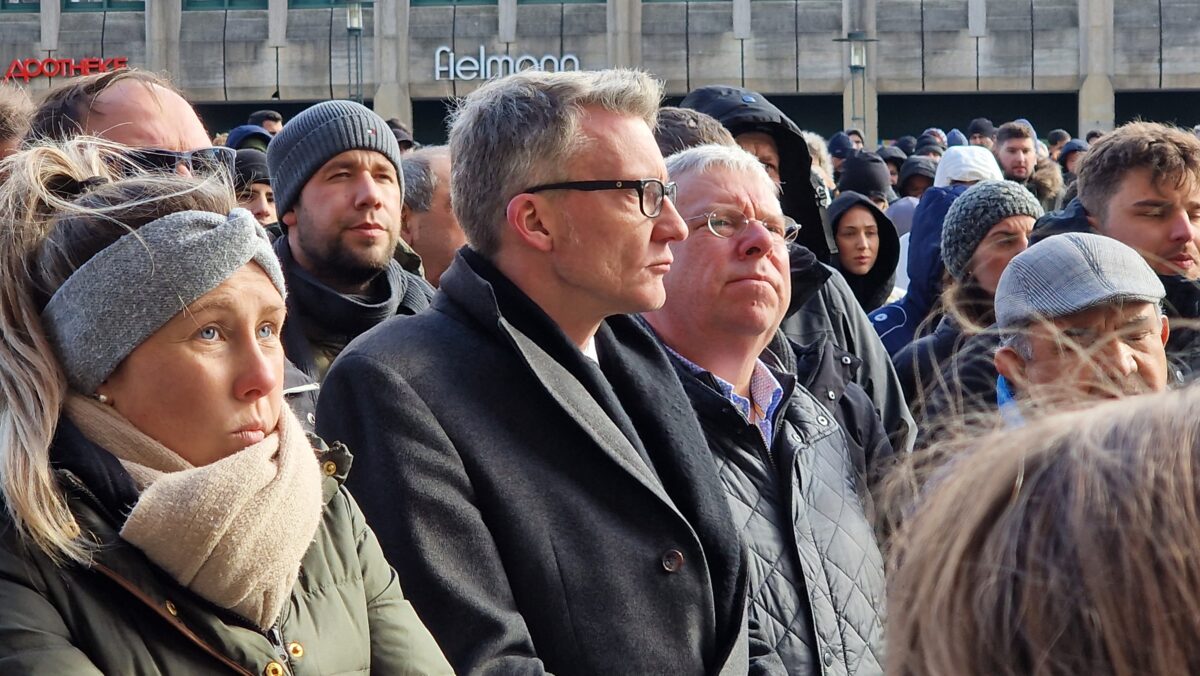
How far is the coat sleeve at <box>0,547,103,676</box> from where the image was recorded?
2010 millimetres

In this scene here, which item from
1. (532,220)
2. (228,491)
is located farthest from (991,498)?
(532,220)

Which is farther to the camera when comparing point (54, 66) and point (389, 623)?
point (54, 66)

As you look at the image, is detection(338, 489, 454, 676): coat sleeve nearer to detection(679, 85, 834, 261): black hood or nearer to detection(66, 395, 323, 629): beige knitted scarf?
detection(66, 395, 323, 629): beige knitted scarf

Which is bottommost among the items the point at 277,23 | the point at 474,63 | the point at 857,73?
the point at 857,73

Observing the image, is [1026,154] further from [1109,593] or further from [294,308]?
[1109,593]

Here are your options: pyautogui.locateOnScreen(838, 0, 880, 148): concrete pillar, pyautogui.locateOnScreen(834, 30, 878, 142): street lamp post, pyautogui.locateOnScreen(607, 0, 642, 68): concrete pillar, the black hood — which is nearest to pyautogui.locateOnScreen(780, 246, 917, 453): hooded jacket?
the black hood

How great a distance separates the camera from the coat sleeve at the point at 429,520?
2680 mm

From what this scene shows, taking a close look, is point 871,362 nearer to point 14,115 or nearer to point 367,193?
point 367,193

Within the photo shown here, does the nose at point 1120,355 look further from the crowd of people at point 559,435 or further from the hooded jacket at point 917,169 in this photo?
the hooded jacket at point 917,169

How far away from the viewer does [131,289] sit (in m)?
2.35

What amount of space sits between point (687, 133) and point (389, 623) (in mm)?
2264

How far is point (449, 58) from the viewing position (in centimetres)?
3061

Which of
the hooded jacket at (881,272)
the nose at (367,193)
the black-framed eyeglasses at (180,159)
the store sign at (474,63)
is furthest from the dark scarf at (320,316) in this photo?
the store sign at (474,63)

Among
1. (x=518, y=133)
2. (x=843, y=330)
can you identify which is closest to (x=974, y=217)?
(x=843, y=330)
